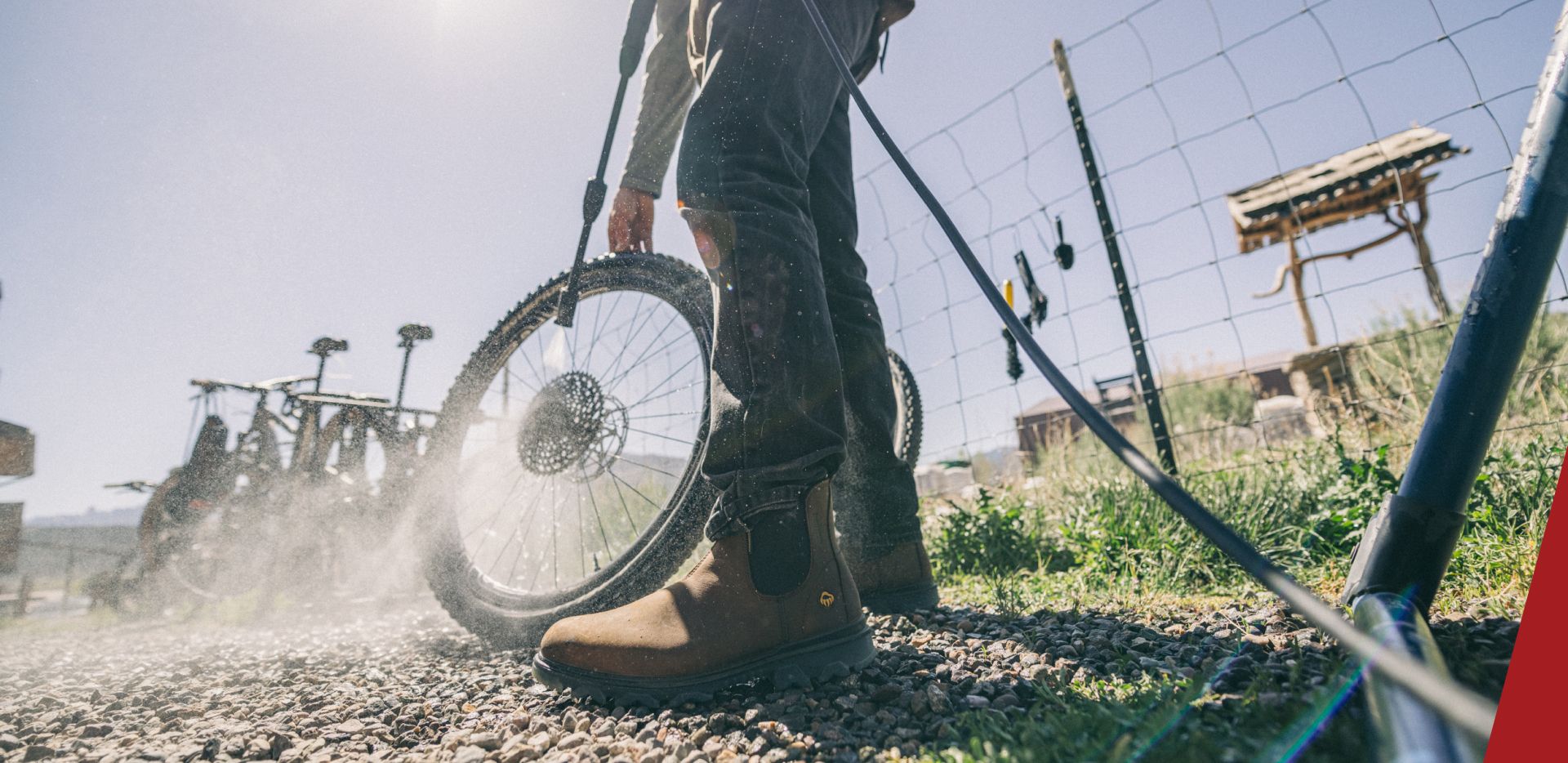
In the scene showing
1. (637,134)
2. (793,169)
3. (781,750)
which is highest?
(637,134)

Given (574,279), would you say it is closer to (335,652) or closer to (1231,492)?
(335,652)

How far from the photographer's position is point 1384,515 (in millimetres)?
809

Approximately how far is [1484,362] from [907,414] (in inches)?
75.6

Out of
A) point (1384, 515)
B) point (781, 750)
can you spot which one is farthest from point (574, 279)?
point (1384, 515)

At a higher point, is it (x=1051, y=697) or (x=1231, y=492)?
(x=1231, y=492)

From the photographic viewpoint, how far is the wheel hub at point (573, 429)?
209 centimetres

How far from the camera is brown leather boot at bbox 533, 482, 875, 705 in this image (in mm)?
1086

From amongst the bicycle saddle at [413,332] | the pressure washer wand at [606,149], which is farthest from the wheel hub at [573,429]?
the bicycle saddle at [413,332]

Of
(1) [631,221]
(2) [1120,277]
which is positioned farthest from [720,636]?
(2) [1120,277]

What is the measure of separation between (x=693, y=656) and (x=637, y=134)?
1.40 meters

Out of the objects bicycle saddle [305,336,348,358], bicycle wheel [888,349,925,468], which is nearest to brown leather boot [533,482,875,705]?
bicycle wheel [888,349,925,468]

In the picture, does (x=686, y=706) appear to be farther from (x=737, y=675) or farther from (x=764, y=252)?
(x=764, y=252)

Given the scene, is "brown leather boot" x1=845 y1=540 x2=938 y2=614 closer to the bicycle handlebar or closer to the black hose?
the black hose

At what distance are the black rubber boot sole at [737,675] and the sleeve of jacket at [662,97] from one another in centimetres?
Answer: 134
